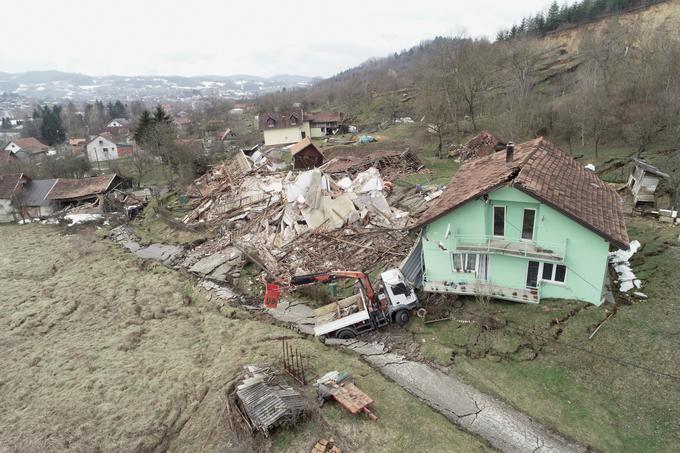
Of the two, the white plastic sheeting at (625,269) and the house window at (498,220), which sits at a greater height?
the house window at (498,220)

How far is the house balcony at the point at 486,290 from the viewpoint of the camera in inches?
652

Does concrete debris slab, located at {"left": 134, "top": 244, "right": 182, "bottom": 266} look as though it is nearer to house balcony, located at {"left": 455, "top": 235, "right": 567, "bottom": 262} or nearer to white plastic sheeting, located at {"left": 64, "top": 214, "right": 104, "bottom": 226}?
white plastic sheeting, located at {"left": 64, "top": 214, "right": 104, "bottom": 226}

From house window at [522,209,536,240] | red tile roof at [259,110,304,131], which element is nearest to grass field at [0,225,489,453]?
house window at [522,209,536,240]

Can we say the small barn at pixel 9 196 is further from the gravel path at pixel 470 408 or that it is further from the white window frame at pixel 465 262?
the white window frame at pixel 465 262

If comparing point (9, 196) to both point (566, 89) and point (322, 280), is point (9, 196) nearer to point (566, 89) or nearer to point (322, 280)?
point (322, 280)

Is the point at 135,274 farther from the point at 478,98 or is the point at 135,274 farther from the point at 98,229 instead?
the point at 478,98

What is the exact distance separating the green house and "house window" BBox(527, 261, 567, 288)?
0.04 m

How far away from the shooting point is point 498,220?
16906 mm

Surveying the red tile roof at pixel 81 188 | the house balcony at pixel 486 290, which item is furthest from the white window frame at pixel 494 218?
the red tile roof at pixel 81 188

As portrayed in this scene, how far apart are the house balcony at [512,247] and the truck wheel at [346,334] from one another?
236 inches

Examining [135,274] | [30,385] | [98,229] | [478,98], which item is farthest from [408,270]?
[478,98]

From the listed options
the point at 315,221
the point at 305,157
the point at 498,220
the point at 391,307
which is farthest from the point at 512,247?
the point at 305,157

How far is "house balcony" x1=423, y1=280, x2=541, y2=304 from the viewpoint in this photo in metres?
16.6

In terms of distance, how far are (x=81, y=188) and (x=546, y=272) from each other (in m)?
48.9
